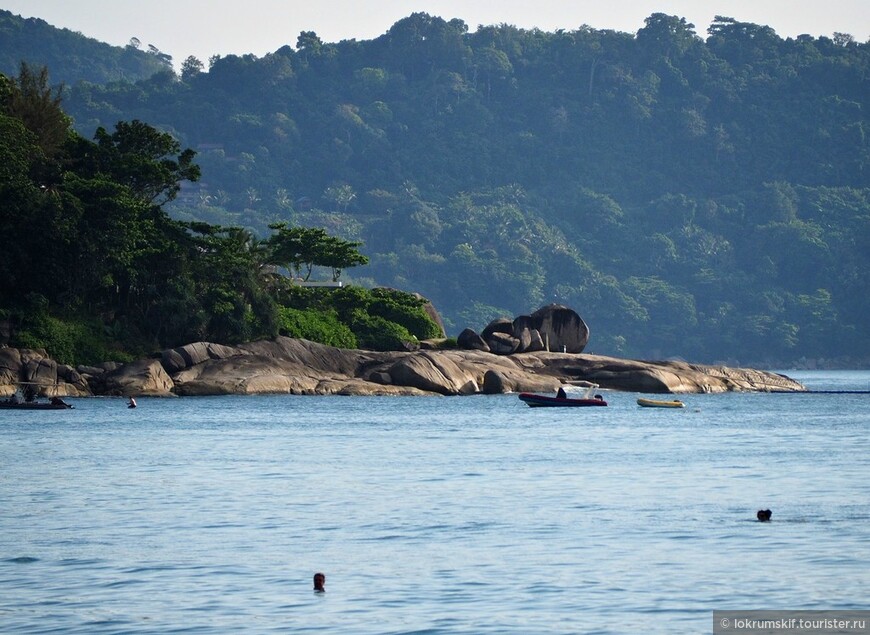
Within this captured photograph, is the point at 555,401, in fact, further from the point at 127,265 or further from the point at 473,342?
the point at 127,265

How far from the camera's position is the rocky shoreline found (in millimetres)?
81562

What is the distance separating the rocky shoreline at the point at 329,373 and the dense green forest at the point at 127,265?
2157 millimetres

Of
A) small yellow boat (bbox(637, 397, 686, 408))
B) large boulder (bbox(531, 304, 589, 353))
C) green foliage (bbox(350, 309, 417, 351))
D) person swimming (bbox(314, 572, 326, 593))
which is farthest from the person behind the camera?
large boulder (bbox(531, 304, 589, 353))

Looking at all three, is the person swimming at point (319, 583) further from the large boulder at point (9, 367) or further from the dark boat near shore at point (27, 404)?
the large boulder at point (9, 367)

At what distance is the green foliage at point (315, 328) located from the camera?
93125 millimetres

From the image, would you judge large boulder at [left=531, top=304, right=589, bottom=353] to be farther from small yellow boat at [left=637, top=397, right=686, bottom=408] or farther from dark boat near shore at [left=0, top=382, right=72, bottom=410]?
dark boat near shore at [left=0, top=382, right=72, bottom=410]

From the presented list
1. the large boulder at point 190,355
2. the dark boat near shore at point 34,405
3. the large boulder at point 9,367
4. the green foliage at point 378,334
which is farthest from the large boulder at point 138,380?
the green foliage at point 378,334

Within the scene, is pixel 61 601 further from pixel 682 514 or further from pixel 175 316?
pixel 175 316

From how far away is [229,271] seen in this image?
3595 inches

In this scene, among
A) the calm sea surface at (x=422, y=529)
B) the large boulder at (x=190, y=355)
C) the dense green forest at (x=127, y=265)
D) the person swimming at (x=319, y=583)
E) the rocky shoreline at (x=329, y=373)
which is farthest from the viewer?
the large boulder at (x=190, y=355)

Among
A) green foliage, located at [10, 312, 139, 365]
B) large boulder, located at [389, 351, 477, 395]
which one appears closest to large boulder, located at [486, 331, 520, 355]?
large boulder, located at [389, 351, 477, 395]

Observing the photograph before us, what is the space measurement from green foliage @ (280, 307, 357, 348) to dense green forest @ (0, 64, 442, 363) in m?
0.09

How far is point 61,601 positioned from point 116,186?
6291 cm

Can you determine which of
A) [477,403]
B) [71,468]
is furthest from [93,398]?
[71,468]
